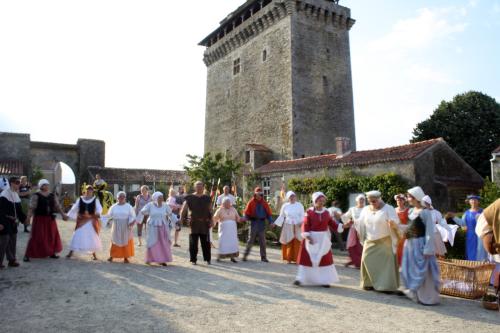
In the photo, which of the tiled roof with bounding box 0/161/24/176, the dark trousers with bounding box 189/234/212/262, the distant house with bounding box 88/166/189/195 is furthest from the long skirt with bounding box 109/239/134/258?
the distant house with bounding box 88/166/189/195

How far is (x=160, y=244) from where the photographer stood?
8.58 metres

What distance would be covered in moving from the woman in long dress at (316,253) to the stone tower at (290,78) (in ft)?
56.7

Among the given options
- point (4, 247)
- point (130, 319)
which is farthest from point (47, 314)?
point (4, 247)

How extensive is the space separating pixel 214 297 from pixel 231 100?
2650 centimetres

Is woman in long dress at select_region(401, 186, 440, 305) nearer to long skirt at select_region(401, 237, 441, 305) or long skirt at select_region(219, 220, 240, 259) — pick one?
long skirt at select_region(401, 237, 441, 305)

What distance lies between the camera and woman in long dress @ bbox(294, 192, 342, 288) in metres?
6.81

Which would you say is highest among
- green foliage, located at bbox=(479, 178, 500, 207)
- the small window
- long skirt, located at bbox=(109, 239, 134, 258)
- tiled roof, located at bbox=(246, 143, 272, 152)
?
the small window

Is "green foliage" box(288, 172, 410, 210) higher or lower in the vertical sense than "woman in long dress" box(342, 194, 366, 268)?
higher

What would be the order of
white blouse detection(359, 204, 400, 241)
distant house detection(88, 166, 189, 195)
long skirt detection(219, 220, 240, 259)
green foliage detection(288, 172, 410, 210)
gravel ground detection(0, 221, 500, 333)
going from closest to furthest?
gravel ground detection(0, 221, 500, 333), white blouse detection(359, 204, 400, 241), long skirt detection(219, 220, 240, 259), green foliage detection(288, 172, 410, 210), distant house detection(88, 166, 189, 195)

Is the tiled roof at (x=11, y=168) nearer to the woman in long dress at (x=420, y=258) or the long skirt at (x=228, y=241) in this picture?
the long skirt at (x=228, y=241)

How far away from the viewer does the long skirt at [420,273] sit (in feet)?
19.1

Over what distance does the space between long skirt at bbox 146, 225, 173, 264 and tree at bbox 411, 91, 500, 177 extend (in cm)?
2449

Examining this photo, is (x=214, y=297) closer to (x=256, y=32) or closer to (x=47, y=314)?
(x=47, y=314)

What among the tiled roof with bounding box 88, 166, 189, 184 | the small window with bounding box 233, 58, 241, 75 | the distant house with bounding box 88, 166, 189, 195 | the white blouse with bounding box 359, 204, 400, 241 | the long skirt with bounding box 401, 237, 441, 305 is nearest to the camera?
the long skirt with bounding box 401, 237, 441, 305
